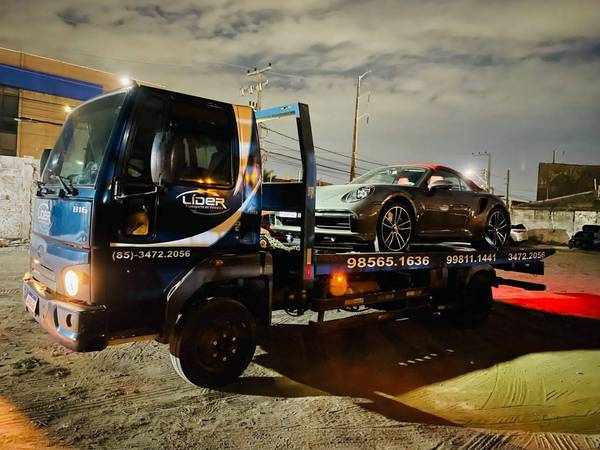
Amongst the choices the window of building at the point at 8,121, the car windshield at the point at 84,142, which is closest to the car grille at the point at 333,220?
the car windshield at the point at 84,142

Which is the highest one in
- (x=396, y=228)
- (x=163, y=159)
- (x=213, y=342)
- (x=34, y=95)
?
(x=34, y=95)

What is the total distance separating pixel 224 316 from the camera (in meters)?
4.14

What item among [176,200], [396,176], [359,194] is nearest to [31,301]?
[176,200]

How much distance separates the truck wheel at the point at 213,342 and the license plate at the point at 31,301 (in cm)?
118

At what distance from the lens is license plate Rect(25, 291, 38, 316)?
3.88 metres

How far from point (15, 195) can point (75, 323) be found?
1339cm

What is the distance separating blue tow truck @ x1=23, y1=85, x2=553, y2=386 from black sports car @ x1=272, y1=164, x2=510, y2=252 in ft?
2.65

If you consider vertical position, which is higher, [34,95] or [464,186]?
[34,95]

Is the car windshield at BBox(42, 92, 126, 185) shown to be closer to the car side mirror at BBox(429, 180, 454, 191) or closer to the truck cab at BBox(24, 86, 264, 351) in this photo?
the truck cab at BBox(24, 86, 264, 351)

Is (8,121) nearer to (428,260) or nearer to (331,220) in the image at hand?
(331,220)

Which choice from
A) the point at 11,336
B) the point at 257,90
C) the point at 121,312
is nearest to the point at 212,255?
the point at 121,312

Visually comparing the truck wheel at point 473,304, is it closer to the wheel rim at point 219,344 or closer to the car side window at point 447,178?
the car side window at point 447,178

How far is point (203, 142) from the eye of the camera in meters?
4.04

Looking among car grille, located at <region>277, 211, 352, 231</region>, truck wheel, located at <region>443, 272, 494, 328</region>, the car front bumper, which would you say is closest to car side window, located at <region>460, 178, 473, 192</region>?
truck wheel, located at <region>443, 272, 494, 328</region>
